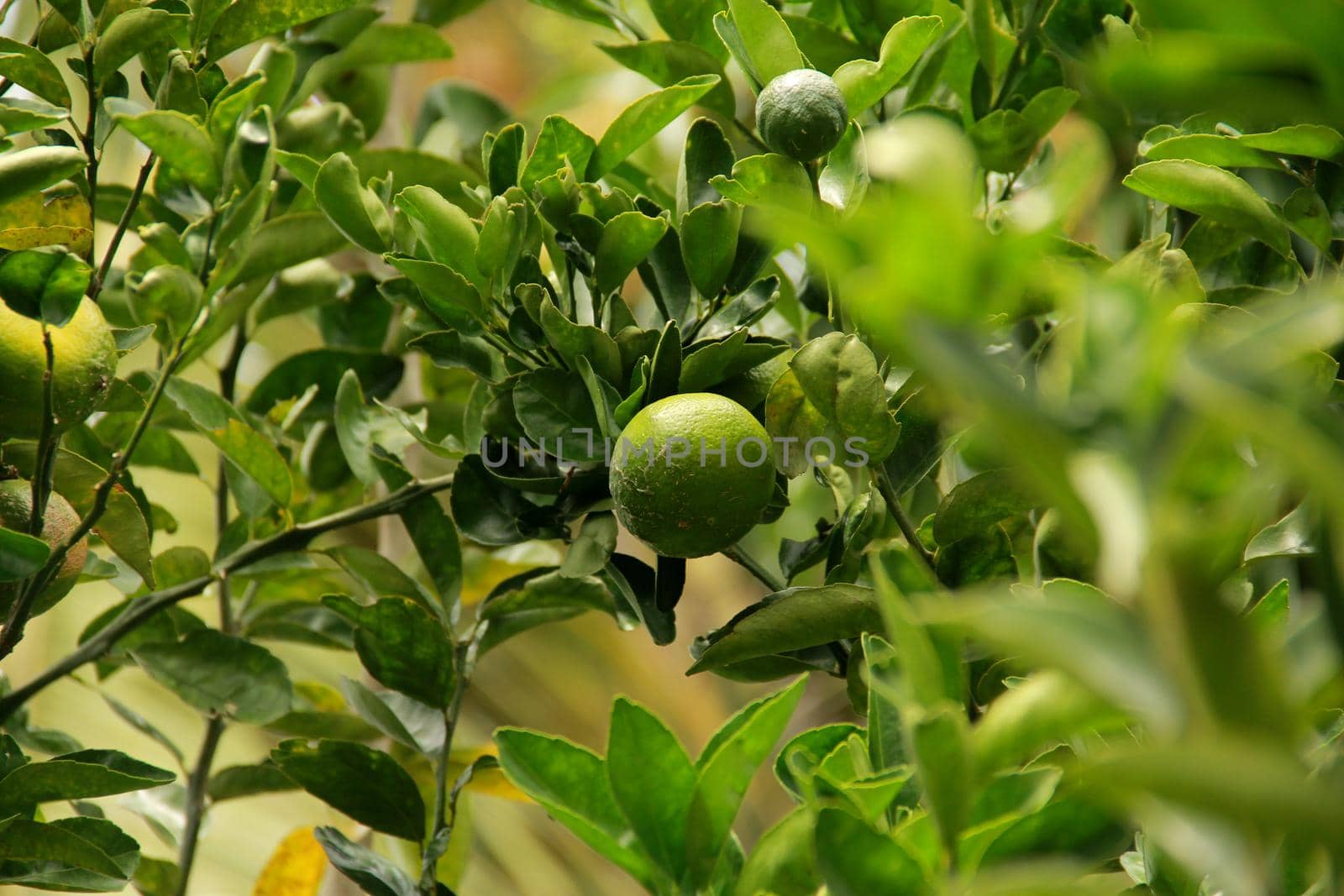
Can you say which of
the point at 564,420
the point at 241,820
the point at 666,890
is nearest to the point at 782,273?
the point at 564,420

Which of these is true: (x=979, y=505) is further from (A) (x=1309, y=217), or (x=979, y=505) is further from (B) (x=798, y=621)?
(A) (x=1309, y=217)

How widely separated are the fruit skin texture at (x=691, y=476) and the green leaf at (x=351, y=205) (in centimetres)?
19

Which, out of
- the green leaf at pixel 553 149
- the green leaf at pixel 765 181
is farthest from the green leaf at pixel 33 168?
the green leaf at pixel 765 181

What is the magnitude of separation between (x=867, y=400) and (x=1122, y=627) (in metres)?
0.33

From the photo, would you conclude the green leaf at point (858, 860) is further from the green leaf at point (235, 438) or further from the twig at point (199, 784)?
the twig at point (199, 784)

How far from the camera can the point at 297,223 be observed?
2.64ft

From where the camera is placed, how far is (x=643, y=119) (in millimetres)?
675

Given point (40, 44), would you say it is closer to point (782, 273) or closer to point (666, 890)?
point (782, 273)

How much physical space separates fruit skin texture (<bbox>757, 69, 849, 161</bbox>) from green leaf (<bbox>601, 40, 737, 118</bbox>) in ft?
0.54

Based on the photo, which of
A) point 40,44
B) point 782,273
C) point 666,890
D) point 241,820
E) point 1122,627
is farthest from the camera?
point 241,820

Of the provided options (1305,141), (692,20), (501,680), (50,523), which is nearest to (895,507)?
(1305,141)

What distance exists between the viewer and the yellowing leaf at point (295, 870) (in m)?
0.96

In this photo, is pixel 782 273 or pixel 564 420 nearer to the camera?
pixel 564 420

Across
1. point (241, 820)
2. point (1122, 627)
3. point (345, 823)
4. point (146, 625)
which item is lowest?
point (241, 820)
